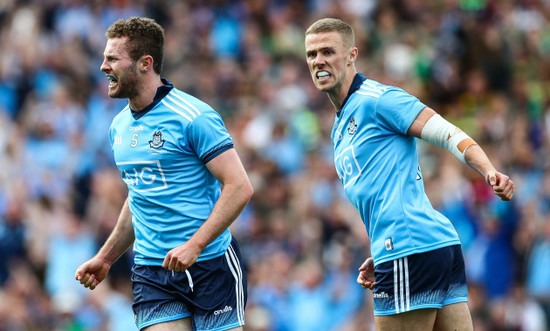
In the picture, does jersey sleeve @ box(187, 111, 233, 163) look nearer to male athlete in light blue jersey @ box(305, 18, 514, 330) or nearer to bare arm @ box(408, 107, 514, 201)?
male athlete in light blue jersey @ box(305, 18, 514, 330)

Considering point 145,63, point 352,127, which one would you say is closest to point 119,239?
point 145,63

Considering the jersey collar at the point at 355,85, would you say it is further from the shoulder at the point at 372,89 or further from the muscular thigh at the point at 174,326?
the muscular thigh at the point at 174,326

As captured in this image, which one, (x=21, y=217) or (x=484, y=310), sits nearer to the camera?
(x=484, y=310)

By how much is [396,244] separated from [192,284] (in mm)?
1385

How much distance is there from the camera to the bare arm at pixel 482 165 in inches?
225

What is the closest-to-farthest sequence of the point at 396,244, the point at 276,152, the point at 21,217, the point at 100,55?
the point at 396,244, the point at 21,217, the point at 276,152, the point at 100,55

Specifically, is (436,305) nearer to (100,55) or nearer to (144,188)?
(144,188)

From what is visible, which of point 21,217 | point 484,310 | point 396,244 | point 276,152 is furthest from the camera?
point 276,152

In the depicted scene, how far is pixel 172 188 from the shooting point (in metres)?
6.54

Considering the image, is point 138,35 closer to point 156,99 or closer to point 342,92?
point 156,99

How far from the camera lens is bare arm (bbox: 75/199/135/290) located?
6984 millimetres

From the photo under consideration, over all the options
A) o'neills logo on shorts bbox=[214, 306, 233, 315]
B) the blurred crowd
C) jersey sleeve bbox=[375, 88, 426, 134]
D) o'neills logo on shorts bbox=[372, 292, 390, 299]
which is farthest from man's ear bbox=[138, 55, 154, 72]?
the blurred crowd

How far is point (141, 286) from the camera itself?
6656 mm

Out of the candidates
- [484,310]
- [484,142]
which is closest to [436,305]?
[484,310]
